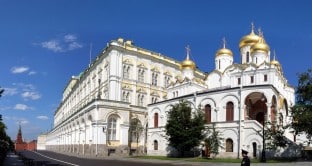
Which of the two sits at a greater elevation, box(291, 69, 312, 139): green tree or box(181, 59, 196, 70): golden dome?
box(181, 59, 196, 70): golden dome

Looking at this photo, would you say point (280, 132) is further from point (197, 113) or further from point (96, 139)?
point (96, 139)

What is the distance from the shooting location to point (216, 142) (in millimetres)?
48312

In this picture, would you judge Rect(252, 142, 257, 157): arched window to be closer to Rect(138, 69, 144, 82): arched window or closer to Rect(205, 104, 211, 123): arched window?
Rect(205, 104, 211, 123): arched window

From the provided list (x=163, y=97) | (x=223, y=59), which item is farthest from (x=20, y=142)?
(x=223, y=59)

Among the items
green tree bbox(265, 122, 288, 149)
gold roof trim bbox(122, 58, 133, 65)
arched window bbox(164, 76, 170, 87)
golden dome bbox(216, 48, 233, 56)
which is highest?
golden dome bbox(216, 48, 233, 56)

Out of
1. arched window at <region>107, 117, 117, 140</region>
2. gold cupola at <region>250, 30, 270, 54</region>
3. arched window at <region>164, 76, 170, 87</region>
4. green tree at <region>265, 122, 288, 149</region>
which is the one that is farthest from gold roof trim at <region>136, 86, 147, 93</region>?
green tree at <region>265, 122, 288, 149</region>

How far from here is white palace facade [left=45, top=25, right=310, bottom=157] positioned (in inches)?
1954

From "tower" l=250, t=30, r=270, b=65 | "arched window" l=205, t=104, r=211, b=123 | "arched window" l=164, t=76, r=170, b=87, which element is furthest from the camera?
"arched window" l=164, t=76, r=170, b=87

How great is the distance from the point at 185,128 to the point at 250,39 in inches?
866

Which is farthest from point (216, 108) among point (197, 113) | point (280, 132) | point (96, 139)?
point (96, 139)

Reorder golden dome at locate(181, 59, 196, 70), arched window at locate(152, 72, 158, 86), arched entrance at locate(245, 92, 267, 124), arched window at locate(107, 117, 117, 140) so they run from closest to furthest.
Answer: arched entrance at locate(245, 92, 267, 124)
arched window at locate(107, 117, 117, 140)
golden dome at locate(181, 59, 196, 70)
arched window at locate(152, 72, 158, 86)

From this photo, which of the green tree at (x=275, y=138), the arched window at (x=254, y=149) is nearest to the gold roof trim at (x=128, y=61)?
the arched window at (x=254, y=149)

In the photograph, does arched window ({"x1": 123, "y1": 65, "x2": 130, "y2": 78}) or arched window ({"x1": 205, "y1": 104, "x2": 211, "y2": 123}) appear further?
arched window ({"x1": 123, "y1": 65, "x2": 130, "y2": 78})

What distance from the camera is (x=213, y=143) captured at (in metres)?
48.4
